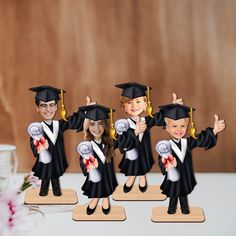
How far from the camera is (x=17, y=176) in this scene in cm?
130

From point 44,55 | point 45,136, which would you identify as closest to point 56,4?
point 44,55

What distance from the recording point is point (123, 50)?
1.27 metres

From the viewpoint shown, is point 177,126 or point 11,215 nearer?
point 11,215

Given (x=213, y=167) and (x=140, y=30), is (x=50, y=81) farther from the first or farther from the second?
(x=213, y=167)

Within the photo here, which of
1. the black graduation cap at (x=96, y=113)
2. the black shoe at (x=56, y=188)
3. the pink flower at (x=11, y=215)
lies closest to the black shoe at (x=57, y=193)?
the black shoe at (x=56, y=188)

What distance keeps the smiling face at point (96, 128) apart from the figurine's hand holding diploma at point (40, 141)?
0.13 m

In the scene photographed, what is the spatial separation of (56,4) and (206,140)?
495 mm

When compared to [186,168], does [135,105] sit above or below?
above

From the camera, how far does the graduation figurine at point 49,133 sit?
1.05 metres

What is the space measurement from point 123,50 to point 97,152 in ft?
1.19

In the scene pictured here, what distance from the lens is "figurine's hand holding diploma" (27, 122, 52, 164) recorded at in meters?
1.05

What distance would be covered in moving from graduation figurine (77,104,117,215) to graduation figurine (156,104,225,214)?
89 mm

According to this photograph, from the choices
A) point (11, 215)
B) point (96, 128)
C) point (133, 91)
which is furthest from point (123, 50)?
point (11, 215)

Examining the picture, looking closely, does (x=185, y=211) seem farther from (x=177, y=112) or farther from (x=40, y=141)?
(x=40, y=141)
